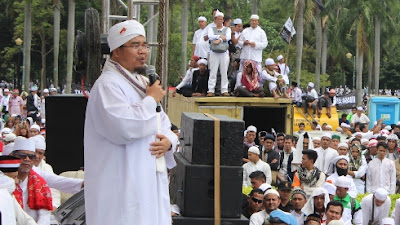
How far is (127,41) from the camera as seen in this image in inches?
190

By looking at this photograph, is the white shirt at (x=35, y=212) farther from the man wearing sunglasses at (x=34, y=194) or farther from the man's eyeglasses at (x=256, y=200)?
the man's eyeglasses at (x=256, y=200)

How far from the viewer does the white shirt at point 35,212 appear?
22.4ft

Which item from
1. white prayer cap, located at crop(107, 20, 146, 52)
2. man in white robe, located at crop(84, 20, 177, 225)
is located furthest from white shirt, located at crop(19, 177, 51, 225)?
white prayer cap, located at crop(107, 20, 146, 52)

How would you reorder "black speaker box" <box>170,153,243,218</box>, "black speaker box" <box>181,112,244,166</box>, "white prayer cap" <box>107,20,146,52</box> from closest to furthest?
"white prayer cap" <box>107,20,146,52</box>
"black speaker box" <box>181,112,244,166</box>
"black speaker box" <box>170,153,243,218</box>

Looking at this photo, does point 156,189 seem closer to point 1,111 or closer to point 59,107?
point 59,107

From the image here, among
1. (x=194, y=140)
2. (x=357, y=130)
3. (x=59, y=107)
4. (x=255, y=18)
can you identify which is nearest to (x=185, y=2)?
(x=357, y=130)

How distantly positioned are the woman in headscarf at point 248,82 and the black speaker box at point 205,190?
10546 millimetres

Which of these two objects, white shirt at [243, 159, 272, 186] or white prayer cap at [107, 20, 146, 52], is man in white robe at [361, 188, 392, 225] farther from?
white prayer cap at [107, 20, 146, 52]

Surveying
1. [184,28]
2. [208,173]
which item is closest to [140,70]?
[208,173]

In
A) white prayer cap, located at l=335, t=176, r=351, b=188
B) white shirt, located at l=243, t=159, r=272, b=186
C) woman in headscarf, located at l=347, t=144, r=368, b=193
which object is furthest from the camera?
woman in headscarf, located at l=347, t=144, r=368, b=193

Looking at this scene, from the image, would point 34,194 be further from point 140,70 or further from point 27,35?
point 27,35

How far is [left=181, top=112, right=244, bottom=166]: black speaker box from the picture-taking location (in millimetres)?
6633

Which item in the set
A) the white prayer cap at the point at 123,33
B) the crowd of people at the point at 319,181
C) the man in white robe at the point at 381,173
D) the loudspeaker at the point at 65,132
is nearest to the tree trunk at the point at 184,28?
the crowd of people at the point at 319,181

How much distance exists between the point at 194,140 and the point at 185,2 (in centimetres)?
3431
